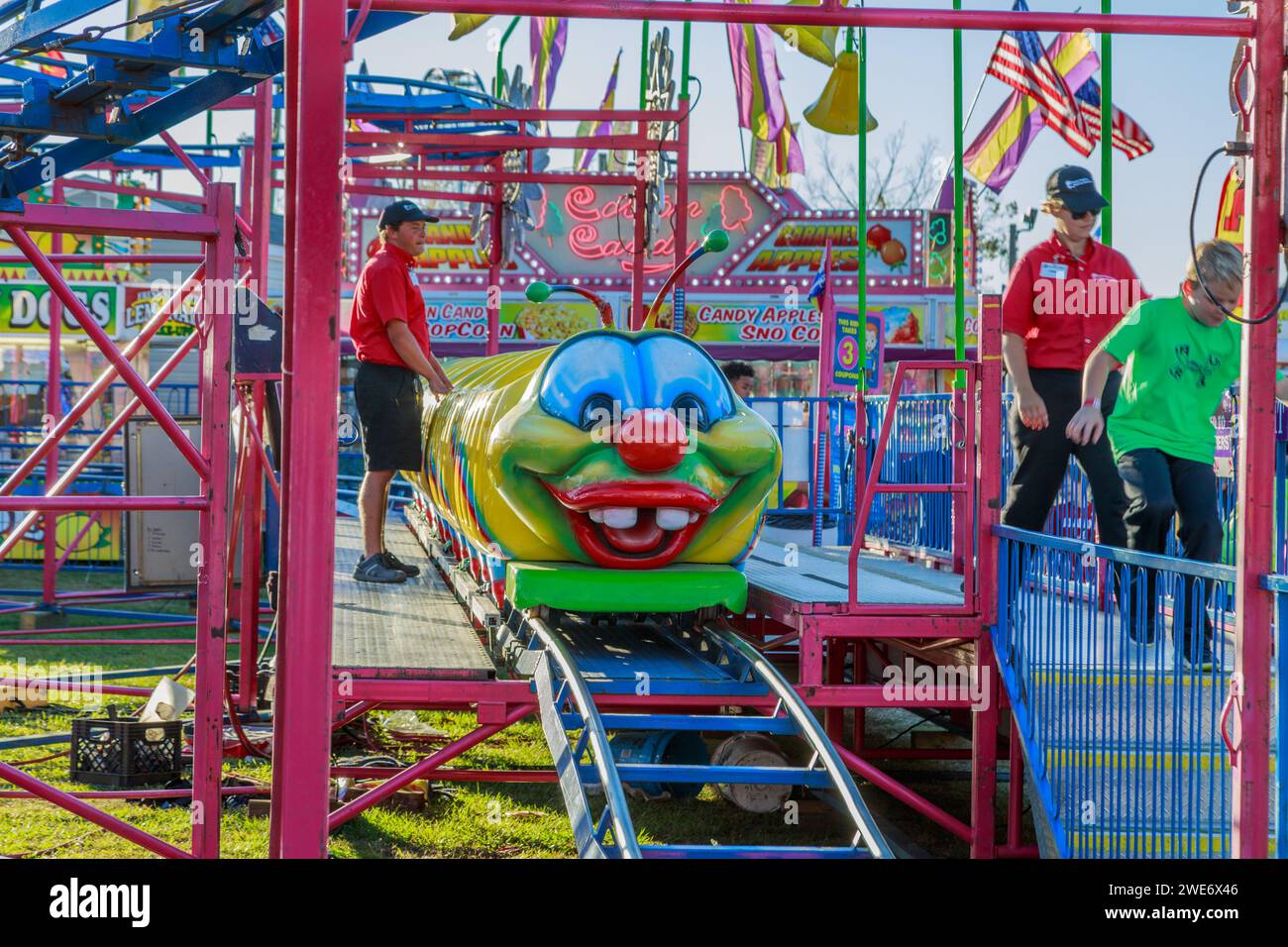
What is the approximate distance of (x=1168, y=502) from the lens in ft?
17.4

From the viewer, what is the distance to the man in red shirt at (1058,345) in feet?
19.3

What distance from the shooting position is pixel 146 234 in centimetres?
488

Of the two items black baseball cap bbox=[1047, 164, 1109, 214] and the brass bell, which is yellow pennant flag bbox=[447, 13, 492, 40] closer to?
the brass bell

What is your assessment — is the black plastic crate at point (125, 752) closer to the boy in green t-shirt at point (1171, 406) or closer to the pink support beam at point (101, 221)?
the pink support beam at point (101, 221)

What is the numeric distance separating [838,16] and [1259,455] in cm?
165

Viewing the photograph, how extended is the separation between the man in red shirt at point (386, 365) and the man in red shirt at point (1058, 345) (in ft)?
9.06

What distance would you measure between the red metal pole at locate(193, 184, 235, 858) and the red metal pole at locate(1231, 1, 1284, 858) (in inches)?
122

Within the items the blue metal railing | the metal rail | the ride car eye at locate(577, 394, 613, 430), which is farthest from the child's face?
the metal rail

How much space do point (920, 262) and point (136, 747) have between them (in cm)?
1858

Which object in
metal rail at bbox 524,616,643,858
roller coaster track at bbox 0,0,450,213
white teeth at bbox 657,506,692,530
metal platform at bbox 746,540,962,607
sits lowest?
metal rail at bbox 524,616,643,858

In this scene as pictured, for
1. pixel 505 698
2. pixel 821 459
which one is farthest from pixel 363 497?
pixel 821 459

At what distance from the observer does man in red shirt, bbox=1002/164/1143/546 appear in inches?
231
